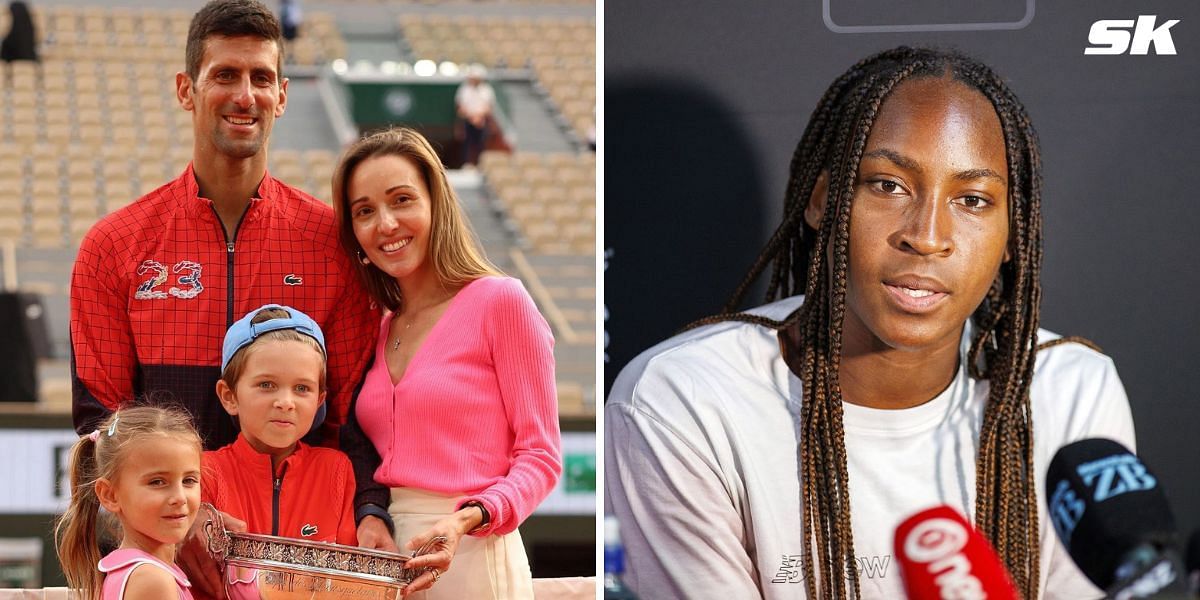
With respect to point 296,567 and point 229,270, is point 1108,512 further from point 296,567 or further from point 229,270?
point 229,270

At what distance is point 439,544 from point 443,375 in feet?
0.99

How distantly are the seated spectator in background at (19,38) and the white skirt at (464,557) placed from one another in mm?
10174

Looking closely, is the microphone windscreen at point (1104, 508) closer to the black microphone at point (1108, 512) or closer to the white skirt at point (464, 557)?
the black microphone at point (1108, 512)

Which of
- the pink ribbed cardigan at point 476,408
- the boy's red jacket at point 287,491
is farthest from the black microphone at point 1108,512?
the boy's red jacket at point 287,491

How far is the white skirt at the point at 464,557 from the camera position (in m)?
2.40

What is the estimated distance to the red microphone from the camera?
4.72 feet

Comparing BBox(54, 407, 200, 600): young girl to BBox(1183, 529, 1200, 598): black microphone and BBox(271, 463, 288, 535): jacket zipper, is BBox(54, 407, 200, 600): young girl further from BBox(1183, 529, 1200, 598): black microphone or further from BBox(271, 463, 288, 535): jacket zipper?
BBox(1183, 529, 1200, 598): black microphone

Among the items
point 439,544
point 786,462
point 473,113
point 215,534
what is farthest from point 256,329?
point 473,113

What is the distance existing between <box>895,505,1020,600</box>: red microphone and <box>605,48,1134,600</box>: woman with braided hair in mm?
1063

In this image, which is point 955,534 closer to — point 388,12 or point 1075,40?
point 1075,40

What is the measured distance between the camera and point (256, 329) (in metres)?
2.34

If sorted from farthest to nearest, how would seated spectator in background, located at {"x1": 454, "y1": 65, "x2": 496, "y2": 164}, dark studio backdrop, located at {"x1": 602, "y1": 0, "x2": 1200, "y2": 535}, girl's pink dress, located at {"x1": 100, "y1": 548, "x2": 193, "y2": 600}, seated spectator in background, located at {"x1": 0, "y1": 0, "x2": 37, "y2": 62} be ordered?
seated spectator in background, located at {"x1": 0, "y1": 0, "x2": 37, "y2": 62} < seated spectator in background, located at {"x1": 454, "y1": 65, "x2": 496, "y2": 164} < dark studio backdrop, located at {"x1": 602, "y1": 0, "x2": 1200, "y2": 535} < girl's pink dress, located at {"x1": 100, "y1": 548, "x2": 193, "y2": 600}

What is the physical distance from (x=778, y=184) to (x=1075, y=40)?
0.63 meters

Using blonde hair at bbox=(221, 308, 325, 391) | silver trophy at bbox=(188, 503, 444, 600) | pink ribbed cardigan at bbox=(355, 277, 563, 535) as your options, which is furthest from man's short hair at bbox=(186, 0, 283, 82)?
silver trophy at bbox=(188, 503, 444, 600)
